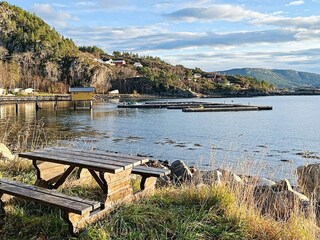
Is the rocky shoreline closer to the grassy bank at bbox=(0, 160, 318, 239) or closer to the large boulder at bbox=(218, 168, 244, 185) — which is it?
the large boulder at bbox=(218, 168, 244, 185)

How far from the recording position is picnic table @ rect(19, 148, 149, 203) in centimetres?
424

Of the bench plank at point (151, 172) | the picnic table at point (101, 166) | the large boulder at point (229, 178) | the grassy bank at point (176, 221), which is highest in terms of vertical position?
the picnic table at point (101, 166)

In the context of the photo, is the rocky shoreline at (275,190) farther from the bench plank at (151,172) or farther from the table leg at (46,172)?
the table leg at (46,172)

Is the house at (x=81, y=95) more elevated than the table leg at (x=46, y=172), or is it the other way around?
the house at (x=81, y=95)

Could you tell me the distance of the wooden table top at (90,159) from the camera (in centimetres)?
415

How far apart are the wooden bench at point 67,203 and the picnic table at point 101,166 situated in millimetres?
355

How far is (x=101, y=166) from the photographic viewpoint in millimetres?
4121

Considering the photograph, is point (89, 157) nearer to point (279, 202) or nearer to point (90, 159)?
point (90, 159)

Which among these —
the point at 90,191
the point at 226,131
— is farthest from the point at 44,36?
the point at 90,191

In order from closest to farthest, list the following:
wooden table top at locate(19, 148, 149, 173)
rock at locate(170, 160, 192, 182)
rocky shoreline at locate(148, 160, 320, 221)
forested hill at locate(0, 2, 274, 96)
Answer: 1. wooden table top at locate(19, 148, 149, 173)
2. rocky shoreline at locate(148, 160, 320, 221)
3. rock at locate(170, 160, 192, 182)
4. forested hill at locate(0, 2, 274, 96)

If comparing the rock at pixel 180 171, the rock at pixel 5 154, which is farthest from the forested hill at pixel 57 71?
the rock at pixel 180 171

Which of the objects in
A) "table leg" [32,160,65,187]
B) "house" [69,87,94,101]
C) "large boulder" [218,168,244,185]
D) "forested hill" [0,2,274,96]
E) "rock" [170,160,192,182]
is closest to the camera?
"large boulder" [218,168,244,185]

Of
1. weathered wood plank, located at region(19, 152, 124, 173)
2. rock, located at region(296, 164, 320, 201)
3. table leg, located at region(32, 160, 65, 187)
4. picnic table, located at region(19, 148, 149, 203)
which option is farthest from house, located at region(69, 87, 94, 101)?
weathered wood plank, located at region(19, 152, 124, 173)

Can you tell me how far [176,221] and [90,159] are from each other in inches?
57.0
